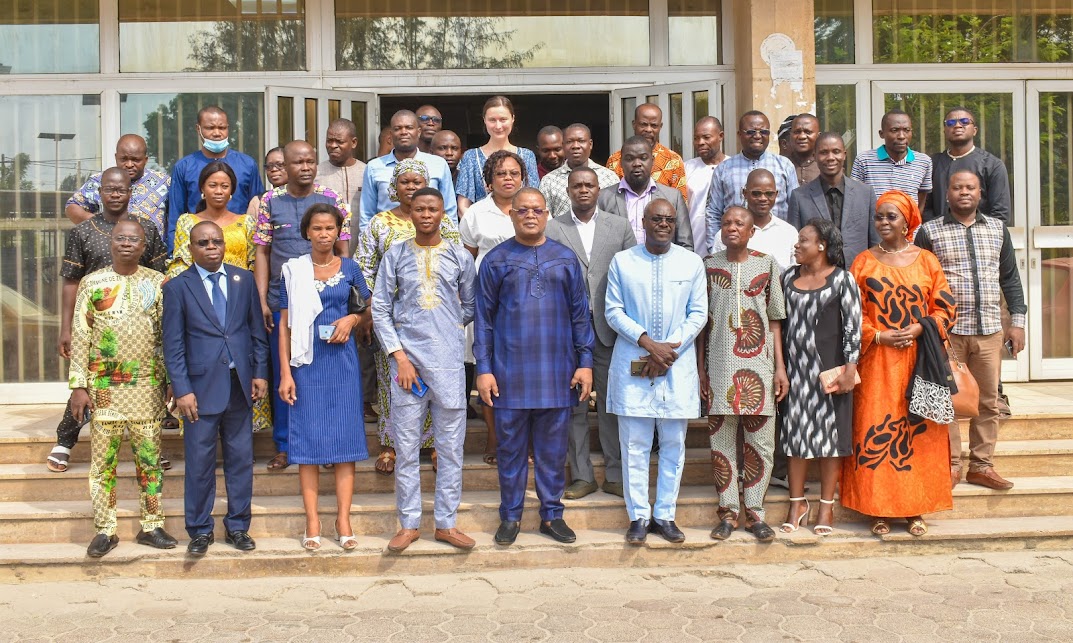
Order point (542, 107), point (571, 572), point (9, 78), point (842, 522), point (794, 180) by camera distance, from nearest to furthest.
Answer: point (571, 572)
point (842, 522)
point (794, 180)
point (9, 78)
point (542, 107)

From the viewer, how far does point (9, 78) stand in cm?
873

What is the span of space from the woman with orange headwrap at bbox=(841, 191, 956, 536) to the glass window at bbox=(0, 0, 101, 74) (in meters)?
Answer: 6.40

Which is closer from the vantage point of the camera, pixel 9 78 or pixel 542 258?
pixel 542 258

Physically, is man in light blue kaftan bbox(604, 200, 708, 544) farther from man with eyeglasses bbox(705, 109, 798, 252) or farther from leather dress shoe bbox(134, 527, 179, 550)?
leather dress shoe bbox(134, 527, 179, 550)

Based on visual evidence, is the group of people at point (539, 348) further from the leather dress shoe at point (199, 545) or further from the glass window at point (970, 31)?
the glass window at point (970, 31)

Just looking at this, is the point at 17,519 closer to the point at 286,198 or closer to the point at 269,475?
the point at 269,475

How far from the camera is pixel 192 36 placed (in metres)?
8.89

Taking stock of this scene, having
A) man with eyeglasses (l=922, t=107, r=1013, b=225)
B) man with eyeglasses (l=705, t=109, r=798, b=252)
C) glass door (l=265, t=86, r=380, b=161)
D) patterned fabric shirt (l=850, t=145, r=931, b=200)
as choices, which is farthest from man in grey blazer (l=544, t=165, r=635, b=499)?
glass door (l=265, t=86, r=380, b=161)

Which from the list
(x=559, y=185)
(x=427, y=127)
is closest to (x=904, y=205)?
(x=559, y=185)

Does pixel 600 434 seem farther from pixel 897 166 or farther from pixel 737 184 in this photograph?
pixel 897 166

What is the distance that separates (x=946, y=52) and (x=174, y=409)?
6.81m

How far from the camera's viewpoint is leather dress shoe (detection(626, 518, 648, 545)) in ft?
18.8

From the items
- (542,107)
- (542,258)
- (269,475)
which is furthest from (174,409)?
(542,107)

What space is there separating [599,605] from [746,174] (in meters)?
2.96
